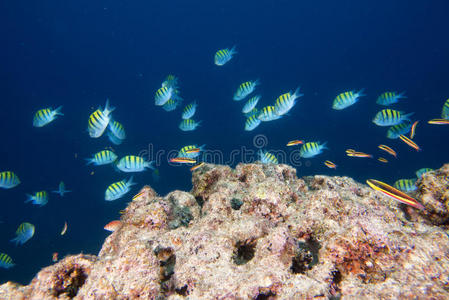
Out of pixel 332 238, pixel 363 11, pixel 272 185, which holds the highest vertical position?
pixel 363 11

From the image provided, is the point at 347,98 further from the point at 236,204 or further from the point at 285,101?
the point at 236,204

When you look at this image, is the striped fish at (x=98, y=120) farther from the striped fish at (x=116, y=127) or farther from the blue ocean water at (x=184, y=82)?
the blue ocean water at (x=184, y=82)

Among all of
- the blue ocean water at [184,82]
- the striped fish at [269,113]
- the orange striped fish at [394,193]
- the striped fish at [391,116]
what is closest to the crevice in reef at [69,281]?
the orange striped fish at [394,193]

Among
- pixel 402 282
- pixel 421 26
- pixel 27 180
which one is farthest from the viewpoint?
pixel 421 26

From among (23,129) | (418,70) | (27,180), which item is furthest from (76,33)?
(418,70)

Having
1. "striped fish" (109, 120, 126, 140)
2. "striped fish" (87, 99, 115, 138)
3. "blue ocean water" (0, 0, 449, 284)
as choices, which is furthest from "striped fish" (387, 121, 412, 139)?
"blue ocean water" (0, 0, 449, 284)

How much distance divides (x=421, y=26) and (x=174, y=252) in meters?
83.5

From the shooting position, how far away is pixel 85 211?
898 inches

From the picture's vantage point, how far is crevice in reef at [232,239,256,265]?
70.1 inches

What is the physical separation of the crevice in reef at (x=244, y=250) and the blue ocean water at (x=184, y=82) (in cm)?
1643

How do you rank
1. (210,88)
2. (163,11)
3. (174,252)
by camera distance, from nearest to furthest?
(174,252) → (210,88) → (163,11)

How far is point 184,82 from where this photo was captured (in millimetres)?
51531

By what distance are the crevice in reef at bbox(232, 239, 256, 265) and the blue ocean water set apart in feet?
53.9

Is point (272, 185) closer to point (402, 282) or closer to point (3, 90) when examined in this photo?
point (402, 282)
